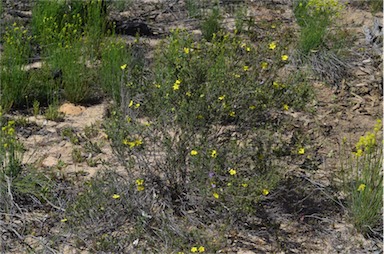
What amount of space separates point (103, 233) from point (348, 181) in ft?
5.11

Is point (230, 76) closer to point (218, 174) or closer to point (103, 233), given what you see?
point (218, 174)

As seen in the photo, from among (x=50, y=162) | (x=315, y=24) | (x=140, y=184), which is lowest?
(x=50, y=162)

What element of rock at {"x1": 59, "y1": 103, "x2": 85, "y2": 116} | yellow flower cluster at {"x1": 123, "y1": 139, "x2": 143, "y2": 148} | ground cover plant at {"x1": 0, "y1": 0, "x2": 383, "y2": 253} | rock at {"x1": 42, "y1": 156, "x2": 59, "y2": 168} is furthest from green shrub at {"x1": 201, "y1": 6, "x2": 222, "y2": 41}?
yellow flower cluster at {"x1": 123, "y1": 139, "x2": 143, "y2": 148}

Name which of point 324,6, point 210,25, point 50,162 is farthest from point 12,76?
point 324,6

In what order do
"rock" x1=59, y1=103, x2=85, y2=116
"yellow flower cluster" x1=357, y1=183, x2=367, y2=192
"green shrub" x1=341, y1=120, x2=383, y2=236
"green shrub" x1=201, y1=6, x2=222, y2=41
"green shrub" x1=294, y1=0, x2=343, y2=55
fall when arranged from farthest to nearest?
"green shrub" x1=201, y1=6, x2=222, y2=41 < "green shrub" x1=294, y1=0, x2=343, y2=55 < "rock" x1=59, y1=103, x2=85, y2=116 < "green shrub" x1=341, y1=120, x2=383, y2=236 < "yellow flower cluster" x1=357, y1=183, x2=367, y2=192

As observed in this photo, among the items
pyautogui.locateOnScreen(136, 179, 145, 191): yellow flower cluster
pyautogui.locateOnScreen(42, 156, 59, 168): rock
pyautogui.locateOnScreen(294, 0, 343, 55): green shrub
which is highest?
pyautogui.locateOnScreen(294, 0, 343, 55): green shrub

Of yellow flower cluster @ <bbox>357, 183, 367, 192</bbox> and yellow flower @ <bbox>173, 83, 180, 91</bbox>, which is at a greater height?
yellow flower @ <bbox>173, 83, 180, 91</bbox>

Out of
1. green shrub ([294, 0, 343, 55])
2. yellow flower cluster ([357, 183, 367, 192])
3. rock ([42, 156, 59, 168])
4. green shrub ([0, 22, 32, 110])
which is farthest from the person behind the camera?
green shrub ([294, 0, 343, 55])

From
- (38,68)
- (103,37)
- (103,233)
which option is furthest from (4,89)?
(103,233)

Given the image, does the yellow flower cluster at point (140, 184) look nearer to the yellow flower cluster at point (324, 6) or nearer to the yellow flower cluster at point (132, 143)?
the yellow flower cluster at point (132, 143)

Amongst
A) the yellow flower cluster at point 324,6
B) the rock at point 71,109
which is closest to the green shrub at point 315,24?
the yellow flower cluster at point 324,6

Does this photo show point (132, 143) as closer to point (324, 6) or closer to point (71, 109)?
point (71, 109)

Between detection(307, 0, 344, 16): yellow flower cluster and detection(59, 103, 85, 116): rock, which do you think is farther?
detection(307, 0, 344, 16): yellow flower cluster

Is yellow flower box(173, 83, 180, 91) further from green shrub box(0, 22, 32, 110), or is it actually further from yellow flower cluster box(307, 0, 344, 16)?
yellow flower cluster box(307, 0, 344, 16)
